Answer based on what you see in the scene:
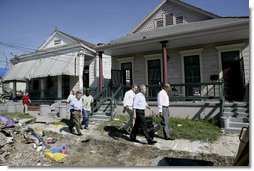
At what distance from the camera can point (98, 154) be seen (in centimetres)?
453

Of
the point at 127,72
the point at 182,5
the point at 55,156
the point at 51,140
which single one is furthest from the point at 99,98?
the point at 182,5

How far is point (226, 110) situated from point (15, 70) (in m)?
15.0

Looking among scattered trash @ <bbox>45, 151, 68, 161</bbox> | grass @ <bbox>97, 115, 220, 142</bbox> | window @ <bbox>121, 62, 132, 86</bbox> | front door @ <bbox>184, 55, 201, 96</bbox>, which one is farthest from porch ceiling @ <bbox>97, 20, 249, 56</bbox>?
scattered trash @ <bbox>45, 151, 68, 161</bbox>

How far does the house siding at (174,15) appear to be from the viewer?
37.4ft

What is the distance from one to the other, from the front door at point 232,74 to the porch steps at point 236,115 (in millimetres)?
1869

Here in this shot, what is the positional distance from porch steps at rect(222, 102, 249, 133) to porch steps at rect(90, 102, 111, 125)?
4505 mm

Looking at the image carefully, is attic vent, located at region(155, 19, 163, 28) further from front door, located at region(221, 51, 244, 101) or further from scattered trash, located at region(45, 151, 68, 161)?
scattered trash, located at region(45, 151, 68, 161)

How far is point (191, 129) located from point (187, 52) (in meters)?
4.79

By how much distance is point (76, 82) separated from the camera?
13164mm

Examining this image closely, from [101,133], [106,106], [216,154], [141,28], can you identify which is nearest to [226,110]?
[216,154]

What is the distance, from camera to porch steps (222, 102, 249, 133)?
5929mm

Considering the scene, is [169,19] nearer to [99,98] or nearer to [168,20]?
[168,20]

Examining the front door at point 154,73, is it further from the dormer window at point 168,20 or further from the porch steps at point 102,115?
the dormer window at point 168,20

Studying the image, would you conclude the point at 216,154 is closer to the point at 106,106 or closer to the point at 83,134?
the point at 83,134
